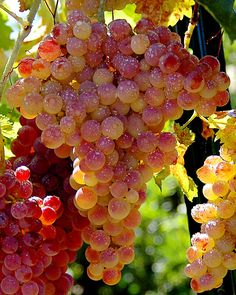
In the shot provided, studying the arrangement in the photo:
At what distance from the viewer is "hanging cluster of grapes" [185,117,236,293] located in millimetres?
827

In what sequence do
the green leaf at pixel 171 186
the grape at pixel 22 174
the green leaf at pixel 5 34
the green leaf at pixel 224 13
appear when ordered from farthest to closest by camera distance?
the green leaf at pixel 171 186, the green leaf at pixel 5 34, the grape at pixel 22 174, the green leaf at pixel 224 13

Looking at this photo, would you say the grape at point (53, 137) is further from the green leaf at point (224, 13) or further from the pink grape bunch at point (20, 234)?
the green leaf at point (224, 13)

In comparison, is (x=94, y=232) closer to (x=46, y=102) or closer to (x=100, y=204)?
(x=100, y=204)

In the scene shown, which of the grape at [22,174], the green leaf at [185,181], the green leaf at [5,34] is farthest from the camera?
the green leaf at [5,34]

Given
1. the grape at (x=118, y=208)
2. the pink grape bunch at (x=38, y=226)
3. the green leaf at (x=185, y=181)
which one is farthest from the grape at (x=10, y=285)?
the green leaf at (x=185, y=181)

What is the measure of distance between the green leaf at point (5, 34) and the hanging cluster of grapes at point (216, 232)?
0.49 meters

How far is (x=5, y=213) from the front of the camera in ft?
2.59

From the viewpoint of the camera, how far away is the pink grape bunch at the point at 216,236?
827 mm

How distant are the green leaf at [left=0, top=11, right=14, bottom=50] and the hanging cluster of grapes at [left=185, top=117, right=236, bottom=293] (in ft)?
1.62

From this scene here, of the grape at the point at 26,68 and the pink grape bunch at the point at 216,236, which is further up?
the grape at the point at 26,68

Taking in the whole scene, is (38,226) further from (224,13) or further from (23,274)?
(224,13)

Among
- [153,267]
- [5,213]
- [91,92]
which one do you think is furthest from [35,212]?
[153,267]

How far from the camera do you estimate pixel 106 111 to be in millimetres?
757

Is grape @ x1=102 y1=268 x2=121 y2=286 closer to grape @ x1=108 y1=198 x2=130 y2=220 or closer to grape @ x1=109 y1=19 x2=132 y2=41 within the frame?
grape @ x1=108 y1=198 x2=130 y2=220
